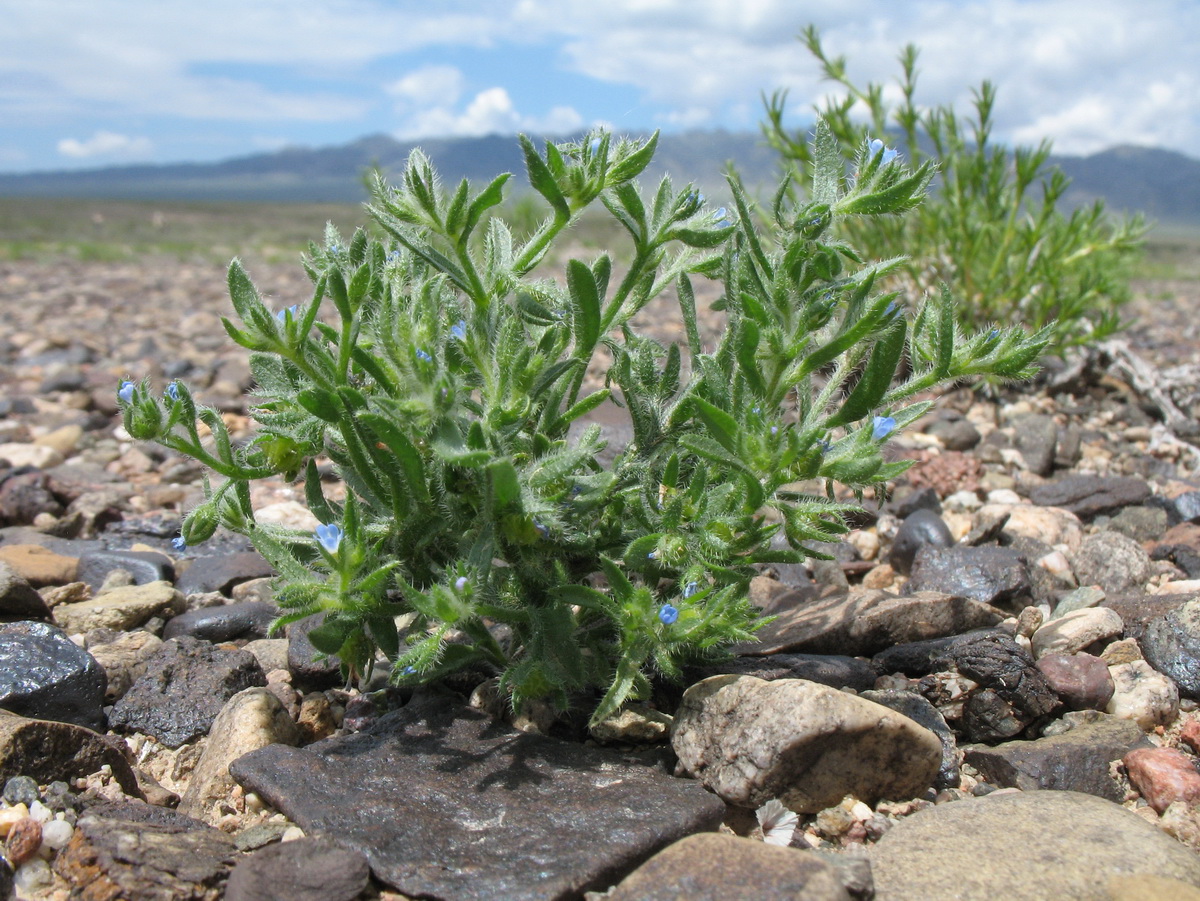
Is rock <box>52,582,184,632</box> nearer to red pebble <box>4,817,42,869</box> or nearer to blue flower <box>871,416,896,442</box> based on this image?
red pebble <box>4,817,42,869</box>

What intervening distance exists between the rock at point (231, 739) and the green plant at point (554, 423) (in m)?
0.37

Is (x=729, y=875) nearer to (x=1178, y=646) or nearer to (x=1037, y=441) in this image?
(x=1178, y=646)

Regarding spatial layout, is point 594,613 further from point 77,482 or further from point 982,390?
point 982,390

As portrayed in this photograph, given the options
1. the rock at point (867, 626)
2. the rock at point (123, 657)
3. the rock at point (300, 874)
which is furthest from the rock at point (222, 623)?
the rock at point (867, 626)

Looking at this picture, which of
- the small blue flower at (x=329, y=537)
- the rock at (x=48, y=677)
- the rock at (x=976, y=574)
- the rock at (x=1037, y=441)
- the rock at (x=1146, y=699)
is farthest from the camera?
the rock at (x=1037, y=441)

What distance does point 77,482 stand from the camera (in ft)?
16.7

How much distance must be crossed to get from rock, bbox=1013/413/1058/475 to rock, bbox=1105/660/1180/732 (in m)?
2.31

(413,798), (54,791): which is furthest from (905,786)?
(54,791)

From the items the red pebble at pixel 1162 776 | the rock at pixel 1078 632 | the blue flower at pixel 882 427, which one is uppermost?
the blue flower at pixel 882 427

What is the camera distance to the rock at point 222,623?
3.38 metres

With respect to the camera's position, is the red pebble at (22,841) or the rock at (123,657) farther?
the rock at (123,657)

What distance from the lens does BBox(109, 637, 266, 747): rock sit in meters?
2.82

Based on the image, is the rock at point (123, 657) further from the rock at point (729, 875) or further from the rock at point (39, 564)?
the rock at point (729, 875)

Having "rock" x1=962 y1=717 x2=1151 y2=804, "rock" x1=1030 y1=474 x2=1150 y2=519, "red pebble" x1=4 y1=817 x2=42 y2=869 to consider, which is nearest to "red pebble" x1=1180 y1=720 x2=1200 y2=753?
"rock" x1=962 y1=717 x2=1151 y2=804
